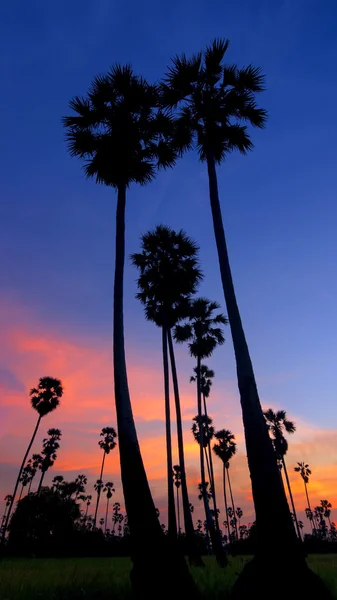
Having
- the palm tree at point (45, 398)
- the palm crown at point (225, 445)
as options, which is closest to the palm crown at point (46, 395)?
the palm tree at point (45, 398)

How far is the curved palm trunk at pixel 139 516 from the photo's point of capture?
621 centimetres

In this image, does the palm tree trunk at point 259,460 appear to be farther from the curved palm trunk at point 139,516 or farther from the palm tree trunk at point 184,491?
the palm tree trunk at point 184,491

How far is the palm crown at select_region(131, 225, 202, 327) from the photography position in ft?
70.2

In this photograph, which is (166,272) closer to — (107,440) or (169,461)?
(169,461)

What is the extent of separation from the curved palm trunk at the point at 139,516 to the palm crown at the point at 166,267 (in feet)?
37.5

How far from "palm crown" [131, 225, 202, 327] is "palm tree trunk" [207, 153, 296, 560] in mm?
11144

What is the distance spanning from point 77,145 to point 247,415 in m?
11.5

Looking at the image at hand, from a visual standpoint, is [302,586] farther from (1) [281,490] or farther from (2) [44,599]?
(2) [44,599]

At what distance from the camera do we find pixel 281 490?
7027 mm

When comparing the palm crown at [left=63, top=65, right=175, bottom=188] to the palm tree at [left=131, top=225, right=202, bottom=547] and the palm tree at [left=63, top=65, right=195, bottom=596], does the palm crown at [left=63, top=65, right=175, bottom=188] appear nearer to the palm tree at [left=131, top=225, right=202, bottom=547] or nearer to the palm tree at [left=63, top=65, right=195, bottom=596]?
the palm tree at [left=63, top=65, right=195, bottom=596]

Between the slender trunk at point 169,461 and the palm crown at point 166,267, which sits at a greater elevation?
the palm crown at point 166,267

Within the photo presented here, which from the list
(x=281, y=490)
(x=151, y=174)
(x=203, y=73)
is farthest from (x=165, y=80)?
(x=281, y=490)

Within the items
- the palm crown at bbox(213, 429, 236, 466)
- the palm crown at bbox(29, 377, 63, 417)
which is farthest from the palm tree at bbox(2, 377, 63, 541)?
the palm crown at bbox(213, 429, 236, 466)

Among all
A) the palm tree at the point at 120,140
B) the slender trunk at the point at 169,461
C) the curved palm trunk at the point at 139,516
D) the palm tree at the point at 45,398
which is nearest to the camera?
the curved palm trunk at the point at 139,516
